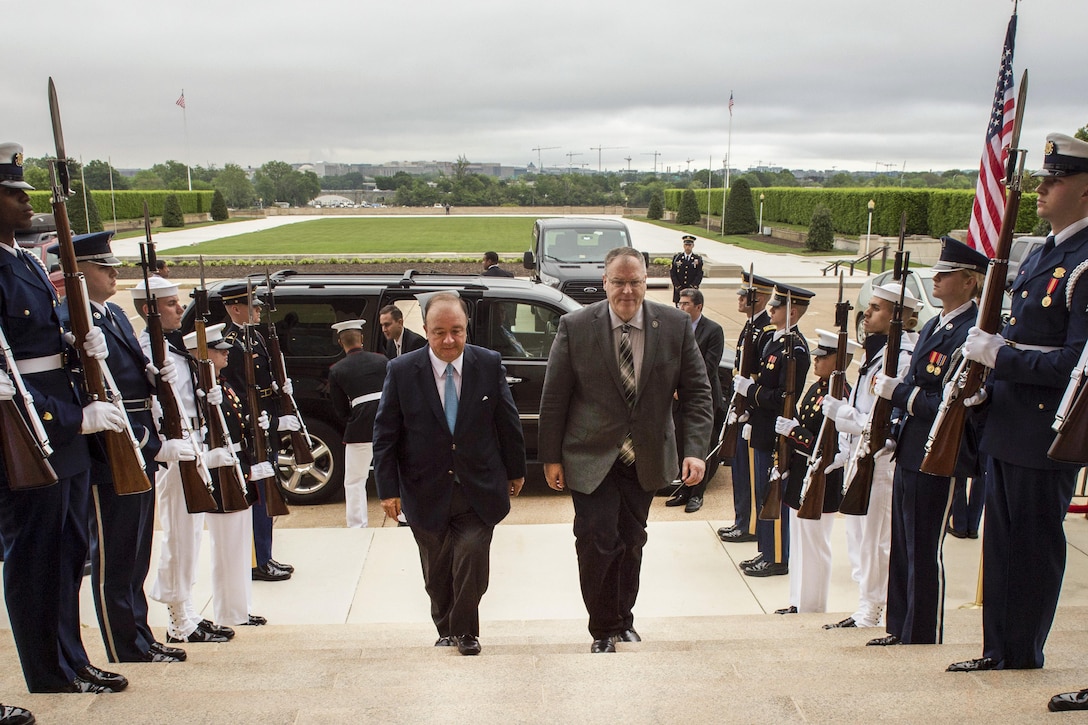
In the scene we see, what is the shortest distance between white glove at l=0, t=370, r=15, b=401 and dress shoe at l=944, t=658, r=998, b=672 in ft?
11.8

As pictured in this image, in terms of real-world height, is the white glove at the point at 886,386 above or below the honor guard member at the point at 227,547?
above

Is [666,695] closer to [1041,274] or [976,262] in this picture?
[1041,274]

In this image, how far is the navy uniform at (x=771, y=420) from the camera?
588 cm

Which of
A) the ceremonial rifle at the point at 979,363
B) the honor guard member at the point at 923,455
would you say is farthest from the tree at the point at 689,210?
the ceremonial rifle at the point at 979,363

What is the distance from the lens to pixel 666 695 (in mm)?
3107

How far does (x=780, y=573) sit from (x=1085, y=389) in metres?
3.24

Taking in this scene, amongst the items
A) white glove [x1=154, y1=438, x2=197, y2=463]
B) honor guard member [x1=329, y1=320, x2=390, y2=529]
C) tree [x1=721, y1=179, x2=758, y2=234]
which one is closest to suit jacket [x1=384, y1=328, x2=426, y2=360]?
honor guard member [x1=329, y1=320, x2=390, y2=529]

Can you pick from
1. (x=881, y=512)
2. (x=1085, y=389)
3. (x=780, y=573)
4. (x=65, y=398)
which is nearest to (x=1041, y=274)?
(x=1085, y=389)

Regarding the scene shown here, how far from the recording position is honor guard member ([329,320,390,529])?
685cm

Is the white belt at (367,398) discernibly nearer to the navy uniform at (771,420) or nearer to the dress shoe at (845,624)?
the navy uniform at (771,420)

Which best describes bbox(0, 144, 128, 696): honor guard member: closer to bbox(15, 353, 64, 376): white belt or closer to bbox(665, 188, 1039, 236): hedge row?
bbox(15, 353, 64, 376): white belt

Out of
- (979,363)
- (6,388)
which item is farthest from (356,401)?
(979,363)

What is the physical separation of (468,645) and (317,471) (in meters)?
3.75

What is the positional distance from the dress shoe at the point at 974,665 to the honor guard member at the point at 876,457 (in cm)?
124
